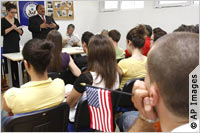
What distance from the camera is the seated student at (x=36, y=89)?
111cm

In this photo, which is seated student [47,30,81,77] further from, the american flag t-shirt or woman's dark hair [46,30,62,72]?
the american flag t-shirt

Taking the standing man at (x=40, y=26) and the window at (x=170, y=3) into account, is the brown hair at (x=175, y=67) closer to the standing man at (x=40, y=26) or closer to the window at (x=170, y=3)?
the standing man at (x=40, y=26)

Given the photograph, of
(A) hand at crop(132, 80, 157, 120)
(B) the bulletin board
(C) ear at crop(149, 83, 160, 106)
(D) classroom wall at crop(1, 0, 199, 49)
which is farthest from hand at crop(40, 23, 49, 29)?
(C) ear at crop(149, 83, 160, 106)

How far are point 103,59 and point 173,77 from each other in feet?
3.36

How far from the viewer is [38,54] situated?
4.15 ft

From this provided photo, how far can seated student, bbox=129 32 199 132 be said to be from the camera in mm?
521

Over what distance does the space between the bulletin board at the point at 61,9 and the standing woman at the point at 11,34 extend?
1.89m

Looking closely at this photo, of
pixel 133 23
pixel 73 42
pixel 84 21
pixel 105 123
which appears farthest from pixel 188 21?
pixel 105 123

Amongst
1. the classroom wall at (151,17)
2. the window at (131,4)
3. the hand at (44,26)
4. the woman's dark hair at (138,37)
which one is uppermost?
the window at (131,4)

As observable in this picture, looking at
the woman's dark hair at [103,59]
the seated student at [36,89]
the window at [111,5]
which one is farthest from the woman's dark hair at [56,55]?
the window at [111,5]

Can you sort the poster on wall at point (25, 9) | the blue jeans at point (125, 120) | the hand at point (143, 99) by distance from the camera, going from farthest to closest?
the poster on wall at point (25, 9) < the blue jeans at point (125, 120) < the hand at point (143, 99)

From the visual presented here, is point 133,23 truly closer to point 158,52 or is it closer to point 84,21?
point 84,21

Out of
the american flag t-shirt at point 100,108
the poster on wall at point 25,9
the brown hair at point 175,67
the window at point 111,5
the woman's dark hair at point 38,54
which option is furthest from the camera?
the window at point 111,5

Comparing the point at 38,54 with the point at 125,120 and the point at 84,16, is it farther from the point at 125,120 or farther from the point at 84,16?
the point at 84,16
